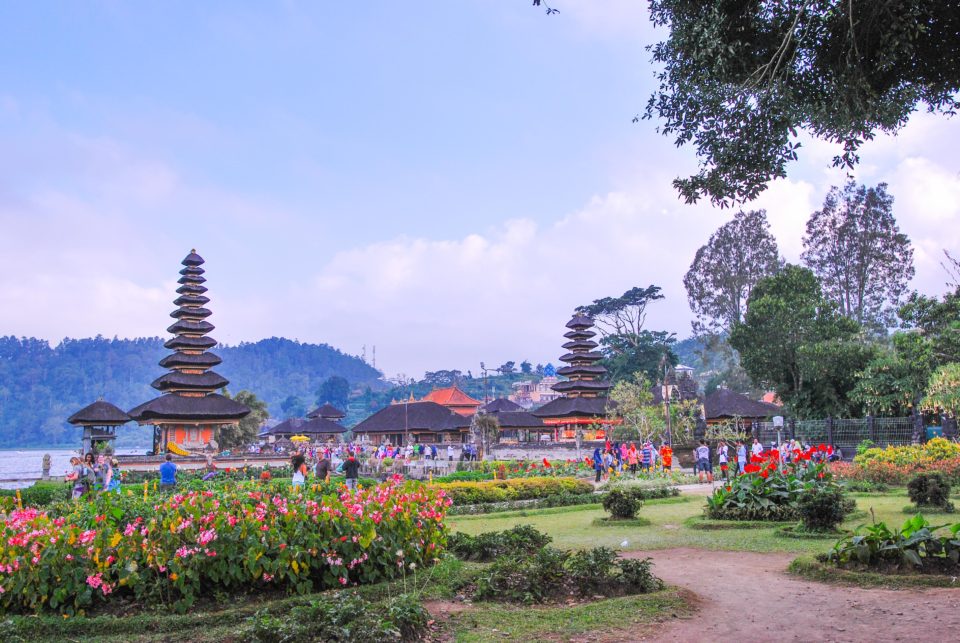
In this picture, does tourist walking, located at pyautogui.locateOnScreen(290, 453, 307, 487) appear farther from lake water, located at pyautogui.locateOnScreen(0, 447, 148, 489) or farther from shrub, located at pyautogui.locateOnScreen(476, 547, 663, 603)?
lake water, located at pyautogui.locateOnScreen(0, 447, 148, 489)

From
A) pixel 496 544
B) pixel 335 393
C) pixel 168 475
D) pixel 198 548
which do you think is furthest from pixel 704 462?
pixel 335 393

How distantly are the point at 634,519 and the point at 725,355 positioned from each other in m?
42.2

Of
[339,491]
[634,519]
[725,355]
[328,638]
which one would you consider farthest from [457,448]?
[328,638]

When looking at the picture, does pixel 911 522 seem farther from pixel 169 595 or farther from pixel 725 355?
pixel 725 355

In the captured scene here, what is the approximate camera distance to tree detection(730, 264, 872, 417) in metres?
32.1

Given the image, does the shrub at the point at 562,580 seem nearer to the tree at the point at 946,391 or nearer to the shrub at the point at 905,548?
the shrub at the point at 905,548

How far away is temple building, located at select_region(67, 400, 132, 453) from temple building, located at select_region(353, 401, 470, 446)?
15.5m

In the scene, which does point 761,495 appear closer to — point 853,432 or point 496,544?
point 496,544

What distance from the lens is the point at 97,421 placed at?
37.6 meters

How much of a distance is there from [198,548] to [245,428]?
156 feet

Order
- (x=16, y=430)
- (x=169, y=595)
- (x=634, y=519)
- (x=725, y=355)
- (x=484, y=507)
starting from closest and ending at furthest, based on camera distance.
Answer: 1. (x=169, y=595)
2. (x=634, y=519)
3. (x=484, y=507)
4. (x=725, y=355)
5. (x=16, y=430)

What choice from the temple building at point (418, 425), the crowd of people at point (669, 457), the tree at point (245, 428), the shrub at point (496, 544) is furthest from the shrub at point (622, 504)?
the tree at point (245, 428)

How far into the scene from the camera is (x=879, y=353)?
102 feet

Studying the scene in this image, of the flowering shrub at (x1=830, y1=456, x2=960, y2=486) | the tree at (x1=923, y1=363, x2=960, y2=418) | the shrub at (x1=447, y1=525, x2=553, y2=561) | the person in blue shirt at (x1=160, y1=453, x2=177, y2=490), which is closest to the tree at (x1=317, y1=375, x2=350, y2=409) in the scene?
the tree at (x1=923, y1=363, x2=960, y2=418)
